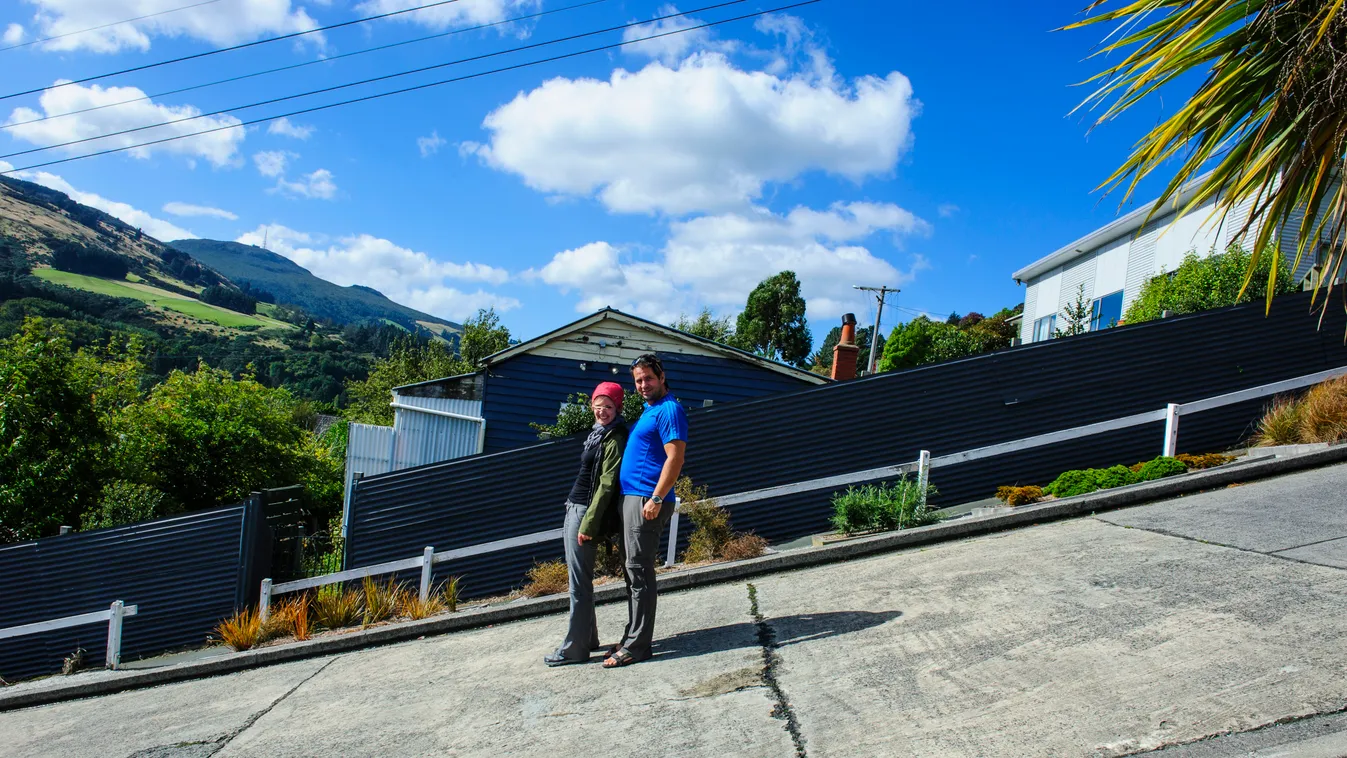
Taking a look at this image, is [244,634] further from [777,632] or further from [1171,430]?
[1171,430]

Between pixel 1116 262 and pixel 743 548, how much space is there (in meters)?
17.4

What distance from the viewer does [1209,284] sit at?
545 inches

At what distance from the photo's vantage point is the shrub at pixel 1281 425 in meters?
8.93

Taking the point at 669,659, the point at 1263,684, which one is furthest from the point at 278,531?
the point at 1263,684

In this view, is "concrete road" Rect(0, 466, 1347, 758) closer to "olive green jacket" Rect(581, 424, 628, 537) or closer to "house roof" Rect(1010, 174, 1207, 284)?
"olive green jacket" Rect(581, 424, 628, 537)

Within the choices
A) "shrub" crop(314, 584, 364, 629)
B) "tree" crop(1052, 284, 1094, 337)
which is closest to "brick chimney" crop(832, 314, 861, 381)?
"tree" crop(1052, 284, 1094, 337)

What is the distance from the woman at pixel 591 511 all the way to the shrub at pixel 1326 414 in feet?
23.8

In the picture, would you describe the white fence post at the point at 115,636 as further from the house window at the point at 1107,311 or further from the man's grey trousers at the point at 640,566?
the house window at the point at 1107,311

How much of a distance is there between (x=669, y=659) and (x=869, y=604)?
139cm

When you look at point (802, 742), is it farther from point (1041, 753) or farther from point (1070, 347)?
point (1070, 347)

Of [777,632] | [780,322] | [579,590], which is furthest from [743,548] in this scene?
[780,322]

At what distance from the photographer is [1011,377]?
9.86 metres

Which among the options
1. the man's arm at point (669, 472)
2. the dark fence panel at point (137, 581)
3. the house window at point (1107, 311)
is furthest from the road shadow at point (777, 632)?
the house window at point (1107, 311)

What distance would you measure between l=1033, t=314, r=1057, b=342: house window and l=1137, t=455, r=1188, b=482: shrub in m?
18.2
